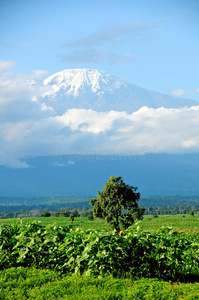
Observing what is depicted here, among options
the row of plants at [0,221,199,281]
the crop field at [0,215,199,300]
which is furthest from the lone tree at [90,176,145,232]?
the row of plants at [0,221,199,281]

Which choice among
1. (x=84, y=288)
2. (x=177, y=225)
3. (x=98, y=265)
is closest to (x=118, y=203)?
(x=98, y=265)

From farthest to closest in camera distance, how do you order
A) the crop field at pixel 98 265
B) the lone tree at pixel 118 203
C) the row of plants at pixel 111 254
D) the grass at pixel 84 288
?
1. the lone tree at pixel 118 203
2. the row of plants at pixel 111 254
3. the crop field at pixel 98 265
4. the grass at pixel 84 288

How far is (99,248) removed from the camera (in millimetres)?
6008

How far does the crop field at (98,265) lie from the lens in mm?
5263

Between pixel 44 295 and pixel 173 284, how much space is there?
2.40m

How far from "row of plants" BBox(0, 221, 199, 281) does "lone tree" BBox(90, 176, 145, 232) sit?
10617mm

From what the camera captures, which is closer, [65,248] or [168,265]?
[168,265]

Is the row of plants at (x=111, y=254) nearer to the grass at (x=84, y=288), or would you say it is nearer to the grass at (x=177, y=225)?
the grass at (x=84, y=288)

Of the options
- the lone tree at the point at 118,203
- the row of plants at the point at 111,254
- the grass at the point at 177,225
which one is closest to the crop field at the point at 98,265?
the row of plants at the point at 111,254

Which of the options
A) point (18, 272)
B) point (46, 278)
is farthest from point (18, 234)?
point (46, 278)

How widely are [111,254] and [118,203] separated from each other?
11327 mm

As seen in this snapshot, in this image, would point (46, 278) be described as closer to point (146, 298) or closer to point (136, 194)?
point (146, 298)

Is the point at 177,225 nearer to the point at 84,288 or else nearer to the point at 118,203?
the point at 118,203

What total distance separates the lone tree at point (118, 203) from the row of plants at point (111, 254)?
34.8 ft
